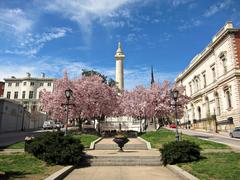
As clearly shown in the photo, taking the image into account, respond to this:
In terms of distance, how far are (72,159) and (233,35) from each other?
37.0m

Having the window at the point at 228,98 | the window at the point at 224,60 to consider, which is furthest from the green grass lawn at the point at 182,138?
the window at the point at 224,60

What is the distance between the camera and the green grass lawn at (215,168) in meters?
8.58

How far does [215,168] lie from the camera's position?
32.2 ft

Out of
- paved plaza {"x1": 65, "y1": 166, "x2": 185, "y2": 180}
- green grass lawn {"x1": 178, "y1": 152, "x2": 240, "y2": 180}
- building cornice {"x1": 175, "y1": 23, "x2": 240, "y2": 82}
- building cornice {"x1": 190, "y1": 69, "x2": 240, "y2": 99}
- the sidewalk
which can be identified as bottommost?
paved plaza {"x1": 65, "y1": 166, "x2": 185, "y2": 180}

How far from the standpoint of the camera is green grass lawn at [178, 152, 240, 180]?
8.58 m

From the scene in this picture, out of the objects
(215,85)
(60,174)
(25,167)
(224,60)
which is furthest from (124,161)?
(215,85)

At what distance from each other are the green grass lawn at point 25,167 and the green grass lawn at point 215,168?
5.81m

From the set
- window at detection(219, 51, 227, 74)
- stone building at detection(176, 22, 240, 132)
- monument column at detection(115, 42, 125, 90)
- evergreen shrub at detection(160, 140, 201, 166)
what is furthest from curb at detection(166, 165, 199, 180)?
monument column at detection(115, 42, 125, 90)

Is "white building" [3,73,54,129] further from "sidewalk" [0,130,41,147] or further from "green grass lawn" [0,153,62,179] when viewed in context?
"green grass lawn" [0,153,62,179]

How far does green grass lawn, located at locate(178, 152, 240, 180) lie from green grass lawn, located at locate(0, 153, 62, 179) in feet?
19.1

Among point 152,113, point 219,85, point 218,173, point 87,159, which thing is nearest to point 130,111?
point 152,113

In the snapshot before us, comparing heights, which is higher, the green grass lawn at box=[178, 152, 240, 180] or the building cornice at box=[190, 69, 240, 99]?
the building cornice at box=[190, 69, 240, 99]

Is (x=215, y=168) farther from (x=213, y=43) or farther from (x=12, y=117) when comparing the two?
(x=12, y=117)

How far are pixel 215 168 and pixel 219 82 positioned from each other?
123 ft
